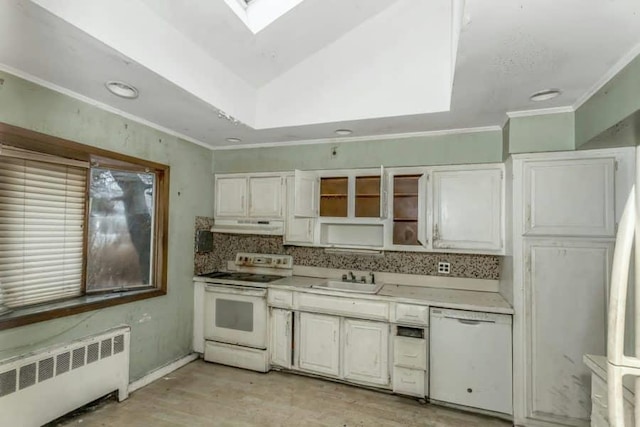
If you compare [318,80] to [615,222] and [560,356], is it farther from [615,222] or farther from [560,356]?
[560,356]

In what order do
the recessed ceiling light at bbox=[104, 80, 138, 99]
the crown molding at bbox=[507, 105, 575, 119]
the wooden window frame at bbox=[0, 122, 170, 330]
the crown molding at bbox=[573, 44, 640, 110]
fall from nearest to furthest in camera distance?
the crown molding at bbox=[573, 44, 640, 110], the wooden window frame at bbox=[0, 122, 170, 330], the recessed ceiling light at bbox=[104, 80, 138, 99], the crown molding at bbox=[507, 105, 575, 119]

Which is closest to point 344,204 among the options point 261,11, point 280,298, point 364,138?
point 364,138

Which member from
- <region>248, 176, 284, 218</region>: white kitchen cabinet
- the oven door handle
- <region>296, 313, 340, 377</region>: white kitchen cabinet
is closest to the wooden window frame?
the oven door handle

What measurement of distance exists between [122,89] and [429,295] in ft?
9.68

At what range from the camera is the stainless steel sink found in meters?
3.02

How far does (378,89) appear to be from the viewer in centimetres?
Result: 266

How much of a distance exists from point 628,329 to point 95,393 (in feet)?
12.4

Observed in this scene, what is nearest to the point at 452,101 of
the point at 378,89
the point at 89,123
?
the point at 378,89

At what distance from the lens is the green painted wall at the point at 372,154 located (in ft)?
9.73

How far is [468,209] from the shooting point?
2.96 metres

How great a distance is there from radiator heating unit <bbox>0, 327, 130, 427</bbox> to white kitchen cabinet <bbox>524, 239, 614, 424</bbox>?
322 cm

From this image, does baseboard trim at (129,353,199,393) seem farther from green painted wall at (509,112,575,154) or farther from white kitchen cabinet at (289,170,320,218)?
green painted wall at (509,112,575,154)

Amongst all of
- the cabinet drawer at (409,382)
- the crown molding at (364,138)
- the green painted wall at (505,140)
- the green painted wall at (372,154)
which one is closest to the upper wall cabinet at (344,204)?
the green painted wall at (372,154)

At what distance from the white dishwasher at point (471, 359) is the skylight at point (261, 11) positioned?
8.40ft
